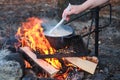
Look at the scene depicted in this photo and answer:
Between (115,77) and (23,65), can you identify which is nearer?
(23,65)

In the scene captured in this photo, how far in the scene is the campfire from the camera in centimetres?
404

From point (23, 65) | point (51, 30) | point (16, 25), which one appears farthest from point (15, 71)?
point (16, 25)

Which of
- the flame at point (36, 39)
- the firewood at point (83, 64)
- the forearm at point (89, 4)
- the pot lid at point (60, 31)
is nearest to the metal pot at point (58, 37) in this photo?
the pot lid at point (60, 31)

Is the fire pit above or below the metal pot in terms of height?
below

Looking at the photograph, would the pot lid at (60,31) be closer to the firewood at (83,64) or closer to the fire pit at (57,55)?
the fire pit at (57,55)

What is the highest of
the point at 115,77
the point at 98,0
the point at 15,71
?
the point at 98,0

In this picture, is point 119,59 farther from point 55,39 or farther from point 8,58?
point 8,58

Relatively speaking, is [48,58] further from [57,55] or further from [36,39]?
[36,39]

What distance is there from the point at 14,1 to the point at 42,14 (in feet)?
2.60

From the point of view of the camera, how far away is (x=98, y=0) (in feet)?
12.6

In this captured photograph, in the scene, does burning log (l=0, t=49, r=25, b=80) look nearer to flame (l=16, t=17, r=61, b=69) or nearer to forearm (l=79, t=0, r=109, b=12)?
flame (l=16, t=17, r=61, b=69)

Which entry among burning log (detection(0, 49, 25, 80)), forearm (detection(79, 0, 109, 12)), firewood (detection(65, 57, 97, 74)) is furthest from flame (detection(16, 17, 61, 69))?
forearm (detection(79, 0, 109, 12))

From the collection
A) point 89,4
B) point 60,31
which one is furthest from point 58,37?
point 89,4

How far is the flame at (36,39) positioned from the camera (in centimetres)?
420
